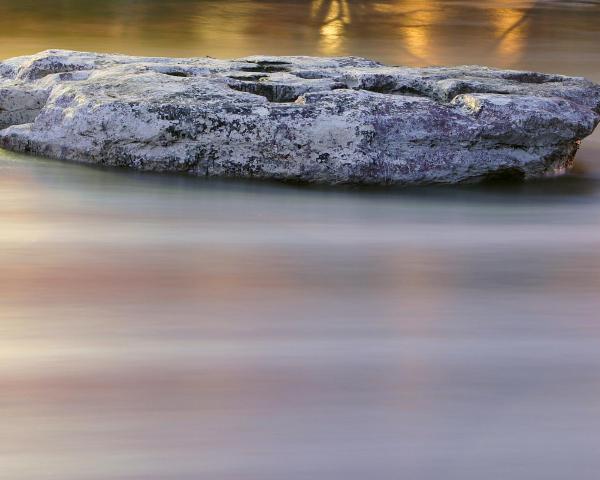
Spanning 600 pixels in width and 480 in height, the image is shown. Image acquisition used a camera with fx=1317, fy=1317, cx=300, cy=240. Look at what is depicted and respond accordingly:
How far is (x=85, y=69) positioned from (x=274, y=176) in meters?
0.87

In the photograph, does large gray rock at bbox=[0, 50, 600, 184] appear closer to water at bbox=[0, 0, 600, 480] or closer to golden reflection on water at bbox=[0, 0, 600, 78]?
water at bbox=[0, 0, 600, 480]

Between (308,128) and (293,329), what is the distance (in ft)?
3.78

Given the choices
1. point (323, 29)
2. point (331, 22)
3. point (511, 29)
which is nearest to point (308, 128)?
point (323, 29)

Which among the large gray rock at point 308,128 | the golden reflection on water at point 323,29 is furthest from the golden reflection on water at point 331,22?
the large gray rock at point 308,128

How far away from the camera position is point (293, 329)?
1755 millimetres

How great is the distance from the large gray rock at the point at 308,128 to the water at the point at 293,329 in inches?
3.0

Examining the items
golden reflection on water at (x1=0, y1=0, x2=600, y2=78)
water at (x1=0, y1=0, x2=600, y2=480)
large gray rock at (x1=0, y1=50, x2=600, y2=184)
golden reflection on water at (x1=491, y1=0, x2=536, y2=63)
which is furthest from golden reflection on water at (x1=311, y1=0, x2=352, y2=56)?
water at (x1=0, y1=0, x2=600, y2=480)

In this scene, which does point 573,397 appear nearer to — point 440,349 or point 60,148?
point 440,349

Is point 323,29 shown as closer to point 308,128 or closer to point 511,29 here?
point 511,29

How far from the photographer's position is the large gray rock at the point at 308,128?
286cm

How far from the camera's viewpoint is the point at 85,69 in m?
3.52

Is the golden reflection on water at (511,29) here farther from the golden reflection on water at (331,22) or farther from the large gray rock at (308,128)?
the large gray rock at (308,128)

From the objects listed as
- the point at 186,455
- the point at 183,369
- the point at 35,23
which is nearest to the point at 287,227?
the point at 183,369

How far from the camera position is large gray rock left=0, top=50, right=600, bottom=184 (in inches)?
112
